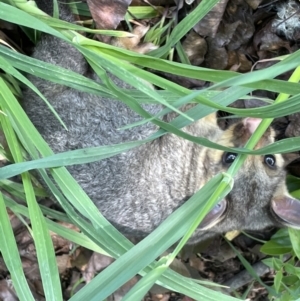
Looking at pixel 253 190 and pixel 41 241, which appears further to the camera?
pixel 253 190

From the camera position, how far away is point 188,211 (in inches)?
79.1

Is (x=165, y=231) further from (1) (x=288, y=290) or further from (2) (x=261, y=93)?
(2) (x=261, y=93)

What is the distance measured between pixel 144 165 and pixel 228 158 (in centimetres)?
46

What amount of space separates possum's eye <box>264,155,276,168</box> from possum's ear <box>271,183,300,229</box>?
0.57 feet

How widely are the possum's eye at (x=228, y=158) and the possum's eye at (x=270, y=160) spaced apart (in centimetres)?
21

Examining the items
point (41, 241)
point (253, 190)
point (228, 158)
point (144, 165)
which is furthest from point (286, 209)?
point (41, 241)

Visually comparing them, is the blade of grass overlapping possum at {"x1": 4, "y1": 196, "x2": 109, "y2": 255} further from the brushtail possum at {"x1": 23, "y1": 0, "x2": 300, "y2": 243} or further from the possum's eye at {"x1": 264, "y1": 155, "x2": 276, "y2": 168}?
the possum's eye at {"x1": 264, "y1": 155, "x2": 276, "y2": 168}

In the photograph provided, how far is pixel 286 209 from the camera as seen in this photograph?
2863 mm

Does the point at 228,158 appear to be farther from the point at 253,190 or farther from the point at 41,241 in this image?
the point at 41,241

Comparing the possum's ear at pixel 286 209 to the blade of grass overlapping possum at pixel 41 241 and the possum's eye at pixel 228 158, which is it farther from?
the blade of grass overlapping possum at pixel 41 241

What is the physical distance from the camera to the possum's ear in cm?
281

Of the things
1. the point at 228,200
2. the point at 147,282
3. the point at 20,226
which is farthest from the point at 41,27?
the point at 20,226

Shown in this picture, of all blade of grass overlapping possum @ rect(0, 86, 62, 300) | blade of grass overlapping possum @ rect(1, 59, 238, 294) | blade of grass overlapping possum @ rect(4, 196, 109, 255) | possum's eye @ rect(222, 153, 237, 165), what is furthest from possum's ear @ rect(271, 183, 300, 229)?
blade of grass overlapping possum @ rect(0, 86, 62, 300)

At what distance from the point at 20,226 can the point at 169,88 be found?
1.92 meters
